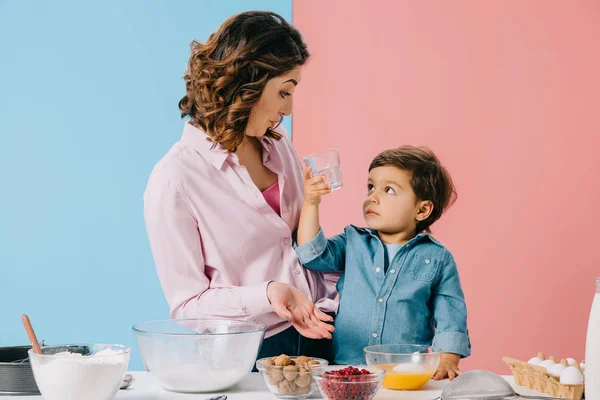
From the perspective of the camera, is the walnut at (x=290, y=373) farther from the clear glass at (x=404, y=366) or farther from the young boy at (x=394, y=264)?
the young boy at (x=394, y=264)

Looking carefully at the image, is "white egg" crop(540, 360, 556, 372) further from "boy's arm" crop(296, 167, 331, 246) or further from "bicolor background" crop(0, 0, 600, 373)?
"bicolor background" crop(0, 0, 600, 373)

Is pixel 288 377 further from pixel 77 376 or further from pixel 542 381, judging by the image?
pixel 542 381

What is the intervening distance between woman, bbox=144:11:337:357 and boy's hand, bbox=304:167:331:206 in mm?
82

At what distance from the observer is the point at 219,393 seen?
4.37ft

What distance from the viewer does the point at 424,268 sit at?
1815 millimetres

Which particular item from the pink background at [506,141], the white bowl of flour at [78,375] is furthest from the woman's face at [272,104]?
the pink background at [506,141]

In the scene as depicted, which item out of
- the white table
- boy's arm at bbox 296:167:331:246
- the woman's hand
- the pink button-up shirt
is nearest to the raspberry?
the white table

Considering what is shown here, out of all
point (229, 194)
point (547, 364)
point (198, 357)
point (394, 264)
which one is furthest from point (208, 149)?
point (547, 364)

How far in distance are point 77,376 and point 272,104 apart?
0.83m

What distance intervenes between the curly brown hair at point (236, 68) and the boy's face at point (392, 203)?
35cm

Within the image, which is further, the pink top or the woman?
the pink top

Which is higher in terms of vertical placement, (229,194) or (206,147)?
(206,147)

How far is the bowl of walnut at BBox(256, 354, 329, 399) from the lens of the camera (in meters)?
1.27

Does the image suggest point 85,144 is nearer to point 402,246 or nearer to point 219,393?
point 402,246
